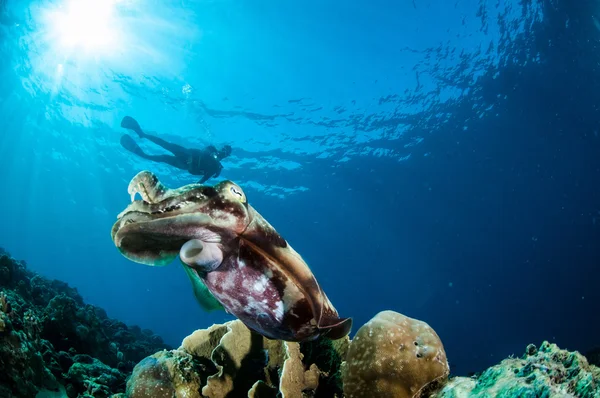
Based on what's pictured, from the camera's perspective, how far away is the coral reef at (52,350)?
2980 mm

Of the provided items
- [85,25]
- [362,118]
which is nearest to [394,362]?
[362,118]

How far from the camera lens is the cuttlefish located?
1.67m

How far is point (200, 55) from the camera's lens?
2386 centimetres

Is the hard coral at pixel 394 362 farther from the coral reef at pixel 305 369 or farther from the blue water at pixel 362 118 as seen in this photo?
the blue water at pixel 362 118

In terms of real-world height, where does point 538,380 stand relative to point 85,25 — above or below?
below

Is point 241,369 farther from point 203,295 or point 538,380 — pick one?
point 538,380

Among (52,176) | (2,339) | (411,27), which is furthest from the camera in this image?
(52,176)

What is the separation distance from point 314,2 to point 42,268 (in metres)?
156

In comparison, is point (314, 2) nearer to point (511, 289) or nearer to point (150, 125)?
point (150, 125)

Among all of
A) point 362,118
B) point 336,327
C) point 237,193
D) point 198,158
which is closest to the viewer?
point 237,193

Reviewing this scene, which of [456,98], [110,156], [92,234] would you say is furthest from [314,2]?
[92,234]

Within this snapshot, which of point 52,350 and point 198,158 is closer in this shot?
point 52,350

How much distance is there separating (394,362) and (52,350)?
17.7 feet

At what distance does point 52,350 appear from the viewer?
507 centimetres
